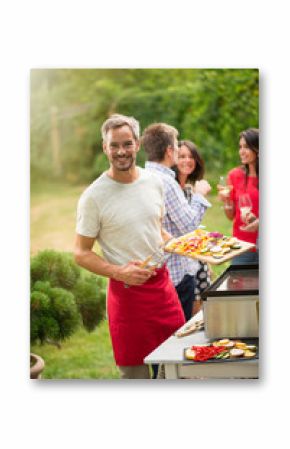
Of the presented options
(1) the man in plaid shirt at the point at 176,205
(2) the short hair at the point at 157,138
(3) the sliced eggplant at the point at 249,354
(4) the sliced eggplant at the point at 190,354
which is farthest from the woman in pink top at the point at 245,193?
(4) the sliced eggplant at the point at 190,354

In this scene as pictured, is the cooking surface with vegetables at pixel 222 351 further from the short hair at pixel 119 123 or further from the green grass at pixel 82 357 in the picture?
the short hair at pixel 119 123

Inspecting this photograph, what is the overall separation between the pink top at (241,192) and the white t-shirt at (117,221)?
38 cm

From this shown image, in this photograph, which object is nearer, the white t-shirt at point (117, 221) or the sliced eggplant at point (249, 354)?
the sliced eggplant at point (249, 354)

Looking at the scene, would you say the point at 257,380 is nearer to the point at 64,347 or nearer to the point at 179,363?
the point at 179,363

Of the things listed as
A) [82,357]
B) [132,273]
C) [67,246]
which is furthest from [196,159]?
[82,357]

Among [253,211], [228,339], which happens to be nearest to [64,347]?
[228,339]

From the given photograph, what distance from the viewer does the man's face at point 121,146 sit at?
172 inches

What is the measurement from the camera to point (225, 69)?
171 inches

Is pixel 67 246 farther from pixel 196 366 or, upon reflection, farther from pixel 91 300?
pixel 196 366

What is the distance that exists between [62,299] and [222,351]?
2.59ft

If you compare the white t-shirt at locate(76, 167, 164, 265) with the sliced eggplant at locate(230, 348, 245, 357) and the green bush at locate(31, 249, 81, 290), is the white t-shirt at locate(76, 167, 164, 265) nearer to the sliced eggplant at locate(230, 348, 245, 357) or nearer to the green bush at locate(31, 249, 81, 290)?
the green bush at locate(31, 249, 81, 290)

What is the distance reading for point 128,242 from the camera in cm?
438

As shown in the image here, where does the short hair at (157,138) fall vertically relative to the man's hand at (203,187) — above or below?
above
